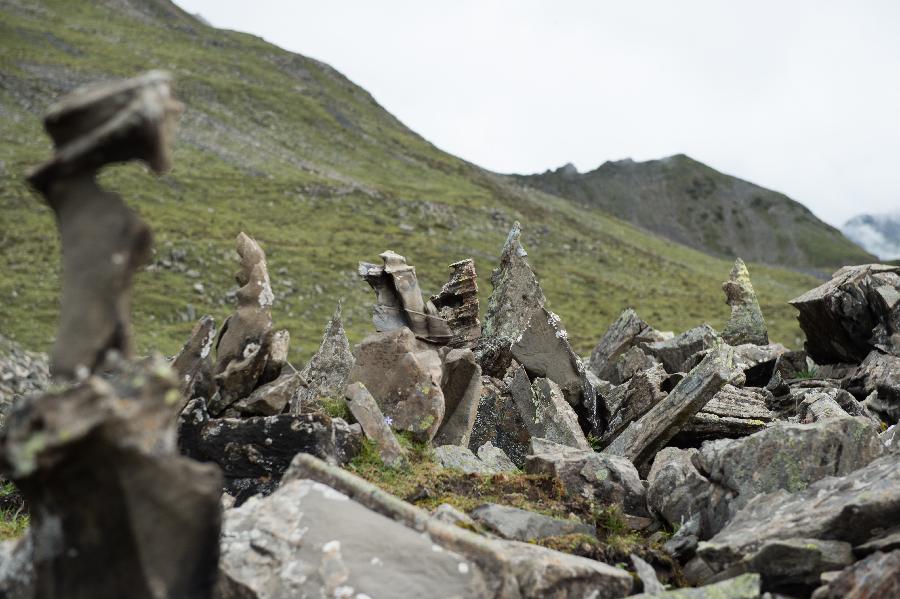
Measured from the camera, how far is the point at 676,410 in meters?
13.3

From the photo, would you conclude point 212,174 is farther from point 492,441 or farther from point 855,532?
point 855,532

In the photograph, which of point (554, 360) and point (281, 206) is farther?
point (281, 206)

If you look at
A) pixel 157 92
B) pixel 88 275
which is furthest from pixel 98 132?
pixel 88 275

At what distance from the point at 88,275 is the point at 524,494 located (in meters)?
7.48

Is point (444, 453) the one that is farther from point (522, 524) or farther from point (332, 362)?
point (332, 362)

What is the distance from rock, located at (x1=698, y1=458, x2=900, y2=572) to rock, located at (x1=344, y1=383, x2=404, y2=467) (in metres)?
4.64

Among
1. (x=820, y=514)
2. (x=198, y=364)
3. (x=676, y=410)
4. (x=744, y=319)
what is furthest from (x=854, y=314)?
(x=198, y=364)

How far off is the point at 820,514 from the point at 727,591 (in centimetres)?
187

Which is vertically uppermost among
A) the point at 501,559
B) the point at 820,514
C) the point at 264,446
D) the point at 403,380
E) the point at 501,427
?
the point at 820,514

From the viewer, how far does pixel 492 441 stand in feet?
49.3

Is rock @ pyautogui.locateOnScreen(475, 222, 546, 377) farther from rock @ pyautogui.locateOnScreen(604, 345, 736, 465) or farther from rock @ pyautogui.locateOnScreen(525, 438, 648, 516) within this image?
rock @ pyautogui.locateOnScreen(525, 438, 648, 516)

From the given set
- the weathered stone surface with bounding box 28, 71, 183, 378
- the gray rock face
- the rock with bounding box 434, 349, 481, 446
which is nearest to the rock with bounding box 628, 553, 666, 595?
the gray rock face

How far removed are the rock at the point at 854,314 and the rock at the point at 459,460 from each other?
10.8 meters

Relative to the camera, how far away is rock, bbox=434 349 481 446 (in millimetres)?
14383
